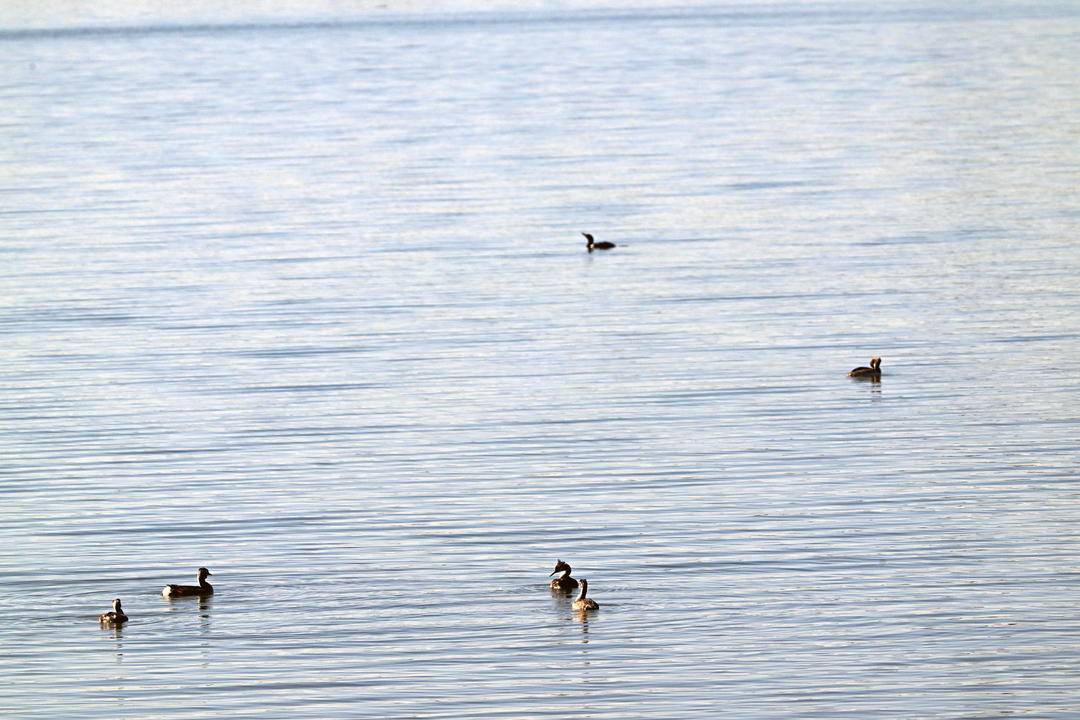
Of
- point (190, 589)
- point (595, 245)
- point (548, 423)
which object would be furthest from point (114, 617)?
point (595, 245)

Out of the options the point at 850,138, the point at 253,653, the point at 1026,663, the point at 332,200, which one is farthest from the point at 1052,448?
the point at 850,138

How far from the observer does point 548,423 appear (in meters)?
27.1

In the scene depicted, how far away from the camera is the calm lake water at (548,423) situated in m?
18.5

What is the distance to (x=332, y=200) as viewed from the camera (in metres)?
49.4

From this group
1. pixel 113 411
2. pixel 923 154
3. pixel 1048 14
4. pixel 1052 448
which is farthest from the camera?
pixel 1048 14

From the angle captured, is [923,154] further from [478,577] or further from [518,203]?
[478,577]

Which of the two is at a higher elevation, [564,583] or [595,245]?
[595,245]

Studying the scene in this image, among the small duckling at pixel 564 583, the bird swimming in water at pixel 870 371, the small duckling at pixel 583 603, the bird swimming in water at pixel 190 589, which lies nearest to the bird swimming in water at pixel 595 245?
the bird swimming in water at pixel 870 371

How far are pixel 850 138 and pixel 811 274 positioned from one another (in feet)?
71.1

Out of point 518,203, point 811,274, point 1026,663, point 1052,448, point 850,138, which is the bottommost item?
point 1026,663

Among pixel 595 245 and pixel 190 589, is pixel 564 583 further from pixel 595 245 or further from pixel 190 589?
pixel 595 245

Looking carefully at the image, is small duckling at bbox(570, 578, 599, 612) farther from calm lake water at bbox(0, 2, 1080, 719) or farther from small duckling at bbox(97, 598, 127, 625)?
small duckling at bbox(97, 598, 127, 625)

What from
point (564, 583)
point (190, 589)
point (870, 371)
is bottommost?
point (564, 583)

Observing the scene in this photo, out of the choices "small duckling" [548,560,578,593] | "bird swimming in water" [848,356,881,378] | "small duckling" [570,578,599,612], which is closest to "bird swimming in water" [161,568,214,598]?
"small duckling" [548,560,578,593]
